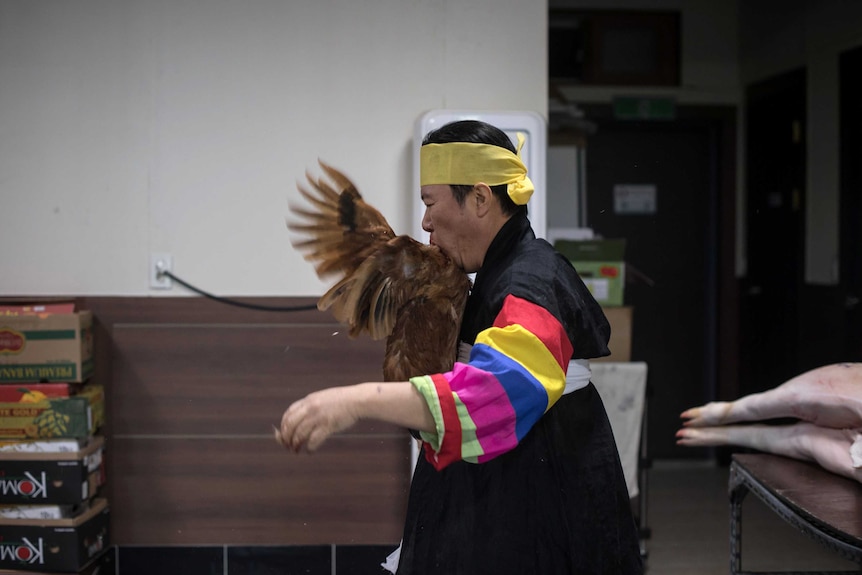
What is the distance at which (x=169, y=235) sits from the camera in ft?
9.66

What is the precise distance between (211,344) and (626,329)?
5.04 ft

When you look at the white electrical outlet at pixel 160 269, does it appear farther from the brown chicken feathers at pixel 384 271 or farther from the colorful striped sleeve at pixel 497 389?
the colorful striped sleeve at pixel 497 389

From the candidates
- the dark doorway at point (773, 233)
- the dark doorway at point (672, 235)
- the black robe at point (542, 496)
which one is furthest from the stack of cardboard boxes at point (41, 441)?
the dark doorway at point (773, 233)

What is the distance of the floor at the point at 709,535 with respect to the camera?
3.43 meters

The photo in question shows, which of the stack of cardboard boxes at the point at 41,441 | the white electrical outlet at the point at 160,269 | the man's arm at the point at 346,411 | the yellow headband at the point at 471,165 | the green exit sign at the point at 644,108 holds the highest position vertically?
the green exit sign at the point at 644,108

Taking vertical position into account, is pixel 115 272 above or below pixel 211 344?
above

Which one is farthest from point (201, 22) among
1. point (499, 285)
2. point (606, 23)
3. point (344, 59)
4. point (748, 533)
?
point (748, 533)

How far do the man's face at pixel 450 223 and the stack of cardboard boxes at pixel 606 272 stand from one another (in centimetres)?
211

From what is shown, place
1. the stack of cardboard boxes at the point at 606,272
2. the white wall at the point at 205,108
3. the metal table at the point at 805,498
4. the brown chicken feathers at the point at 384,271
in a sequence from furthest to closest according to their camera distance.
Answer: the stack of cardboard boxes at the point at 606,272, the white wall at the point at 205,108, the metal table at the point at 805,498, the brown chicken feathers at the point at 384,271

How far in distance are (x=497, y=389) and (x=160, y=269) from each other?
211cm

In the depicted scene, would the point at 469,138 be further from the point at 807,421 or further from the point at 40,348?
the point at 40,348

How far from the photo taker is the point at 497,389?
3.56ft

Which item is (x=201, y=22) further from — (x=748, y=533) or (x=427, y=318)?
→ (x=748, y=533)

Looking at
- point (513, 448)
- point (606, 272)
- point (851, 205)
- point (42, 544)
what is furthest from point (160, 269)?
point (851, 205)
